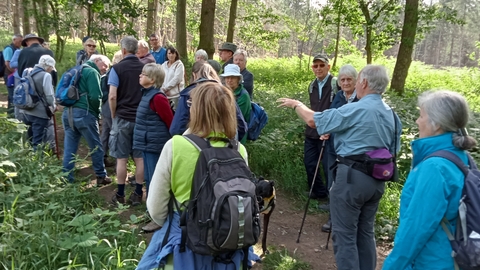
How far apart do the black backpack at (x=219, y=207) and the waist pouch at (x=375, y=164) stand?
130 centimetres

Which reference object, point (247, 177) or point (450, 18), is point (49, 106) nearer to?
point (247, 177)

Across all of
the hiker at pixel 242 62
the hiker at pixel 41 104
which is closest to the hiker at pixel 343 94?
the hiker at pixel 242 62

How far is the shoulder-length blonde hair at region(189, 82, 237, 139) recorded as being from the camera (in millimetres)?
2305

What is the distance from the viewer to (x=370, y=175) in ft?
10.6

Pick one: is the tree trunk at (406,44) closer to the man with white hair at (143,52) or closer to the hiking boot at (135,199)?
the man with white hair at (143,52)

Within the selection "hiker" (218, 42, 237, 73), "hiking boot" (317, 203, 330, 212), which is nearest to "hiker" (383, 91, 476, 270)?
"hiking boot" (317, 203, 330, 212)

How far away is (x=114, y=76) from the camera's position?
509 cm

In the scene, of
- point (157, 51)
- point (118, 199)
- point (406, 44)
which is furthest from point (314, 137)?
point (406, 44)

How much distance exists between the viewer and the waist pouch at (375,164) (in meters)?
3.20

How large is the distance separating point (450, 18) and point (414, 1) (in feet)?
7.68

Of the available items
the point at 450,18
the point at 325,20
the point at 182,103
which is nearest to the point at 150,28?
the point at 325,20

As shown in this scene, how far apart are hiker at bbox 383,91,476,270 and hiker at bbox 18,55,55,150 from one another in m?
5.30

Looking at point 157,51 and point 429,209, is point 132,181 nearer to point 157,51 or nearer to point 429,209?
point 157,51

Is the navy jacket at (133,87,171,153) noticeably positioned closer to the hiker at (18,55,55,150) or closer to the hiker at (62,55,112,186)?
the hiker at (62,55,112,186)
